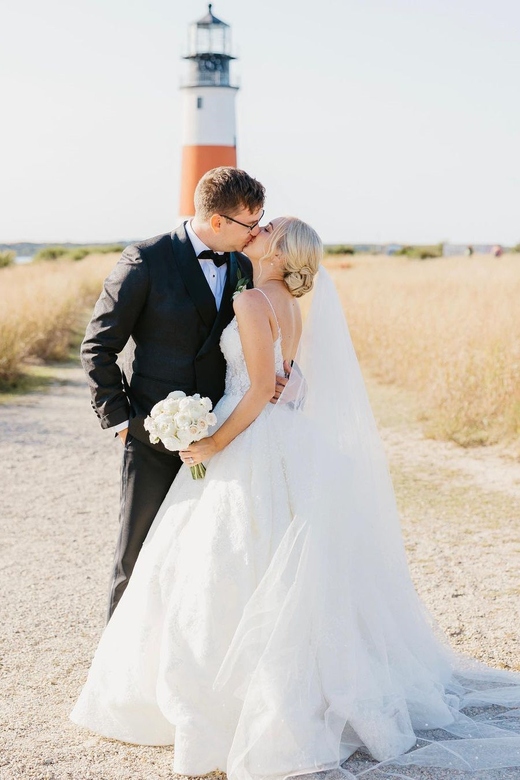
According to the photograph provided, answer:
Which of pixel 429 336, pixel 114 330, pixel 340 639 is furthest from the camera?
pixel 429 336

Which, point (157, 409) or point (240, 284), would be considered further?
point (240, 284)

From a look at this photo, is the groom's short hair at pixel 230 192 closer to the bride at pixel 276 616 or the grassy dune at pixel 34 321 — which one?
the bride at pixel 276 616

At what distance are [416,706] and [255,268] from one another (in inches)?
74.7

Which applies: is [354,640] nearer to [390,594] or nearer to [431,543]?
[390,594]

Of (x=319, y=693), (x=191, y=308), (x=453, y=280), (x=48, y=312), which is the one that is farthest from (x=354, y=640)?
(x=453, y=280)

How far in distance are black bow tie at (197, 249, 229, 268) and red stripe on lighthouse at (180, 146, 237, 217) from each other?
21701 mm

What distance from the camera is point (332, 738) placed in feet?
11.4

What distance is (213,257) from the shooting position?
3.93m

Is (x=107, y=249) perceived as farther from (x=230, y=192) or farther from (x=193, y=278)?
(x=230, y=192)

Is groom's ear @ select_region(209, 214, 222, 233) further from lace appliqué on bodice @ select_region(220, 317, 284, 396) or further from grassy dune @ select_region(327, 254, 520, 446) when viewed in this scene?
grassy dune @ select_region(327, 254, 520, 446)

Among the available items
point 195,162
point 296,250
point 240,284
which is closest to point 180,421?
point 240,284

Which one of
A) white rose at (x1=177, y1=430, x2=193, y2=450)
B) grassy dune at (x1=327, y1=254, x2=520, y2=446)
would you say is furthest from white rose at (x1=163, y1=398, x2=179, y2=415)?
grassy dune at (x1=327, y1=254, x2=520, y2=446)

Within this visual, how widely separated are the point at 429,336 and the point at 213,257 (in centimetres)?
919

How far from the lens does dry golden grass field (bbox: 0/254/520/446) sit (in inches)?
390
